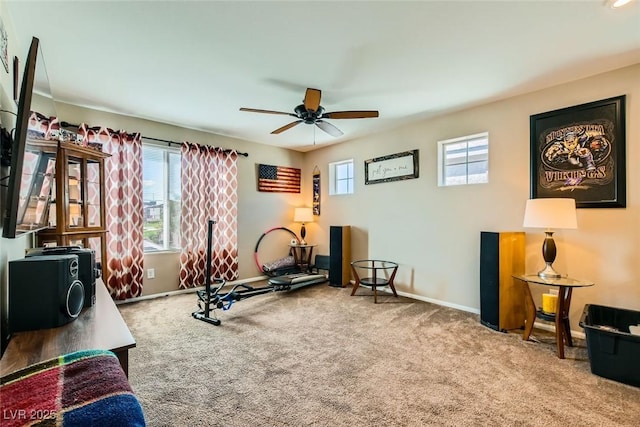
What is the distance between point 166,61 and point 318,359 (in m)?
2.79

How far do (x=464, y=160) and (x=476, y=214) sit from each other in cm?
72

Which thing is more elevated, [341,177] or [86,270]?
[341,177]

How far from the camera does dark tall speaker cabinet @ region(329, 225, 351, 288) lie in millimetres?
4812

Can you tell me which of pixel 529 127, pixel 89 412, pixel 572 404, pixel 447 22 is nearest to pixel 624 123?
pixel 529 127

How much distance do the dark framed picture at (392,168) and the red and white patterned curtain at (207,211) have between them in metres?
2.19

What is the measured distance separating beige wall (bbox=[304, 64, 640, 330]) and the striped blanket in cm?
361

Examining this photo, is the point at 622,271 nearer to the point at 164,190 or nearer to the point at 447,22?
the point at 447,22

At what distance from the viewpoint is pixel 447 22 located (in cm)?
203

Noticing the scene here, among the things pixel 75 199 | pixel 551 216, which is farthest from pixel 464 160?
pixel 75 199

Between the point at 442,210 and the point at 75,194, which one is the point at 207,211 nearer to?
the point at 75,194

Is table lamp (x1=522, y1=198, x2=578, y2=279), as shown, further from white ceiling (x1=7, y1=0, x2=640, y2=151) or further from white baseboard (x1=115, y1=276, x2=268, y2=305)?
white baseboard (x1=115, y1=276, x2=268, y2=305)

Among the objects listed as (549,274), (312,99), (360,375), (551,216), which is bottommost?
(360,375)

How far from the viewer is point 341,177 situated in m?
5.41

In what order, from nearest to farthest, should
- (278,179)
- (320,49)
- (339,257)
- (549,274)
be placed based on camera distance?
(320,49) → (549,274) → (339,257) → (278,179)
